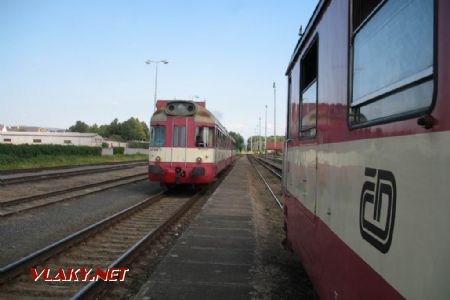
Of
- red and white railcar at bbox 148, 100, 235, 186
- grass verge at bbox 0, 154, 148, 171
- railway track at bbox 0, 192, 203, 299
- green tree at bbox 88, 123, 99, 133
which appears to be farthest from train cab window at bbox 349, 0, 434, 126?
green tree at bbox 88, 123, 99, 133

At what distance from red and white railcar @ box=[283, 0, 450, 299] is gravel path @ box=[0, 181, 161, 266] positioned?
16.8ft

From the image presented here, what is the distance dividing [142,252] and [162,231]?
5.84 feet

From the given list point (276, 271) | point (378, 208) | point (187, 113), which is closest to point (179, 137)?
point (187, 113)

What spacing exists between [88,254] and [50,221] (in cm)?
313

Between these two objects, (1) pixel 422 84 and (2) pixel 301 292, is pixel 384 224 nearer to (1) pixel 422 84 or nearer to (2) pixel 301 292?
(1) pixel 422 84

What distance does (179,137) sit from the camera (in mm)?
15461

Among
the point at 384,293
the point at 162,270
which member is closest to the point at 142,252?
the point at 162,270

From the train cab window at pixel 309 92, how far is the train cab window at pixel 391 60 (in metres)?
1.47

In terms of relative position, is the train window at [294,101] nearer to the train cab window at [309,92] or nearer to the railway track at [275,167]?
the train cab window at [309,92]

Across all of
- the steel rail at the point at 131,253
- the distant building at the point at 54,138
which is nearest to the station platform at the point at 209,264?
the steel rail at the point at 131,253

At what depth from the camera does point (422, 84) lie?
166 centimetres

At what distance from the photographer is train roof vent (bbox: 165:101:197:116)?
51.2 feet

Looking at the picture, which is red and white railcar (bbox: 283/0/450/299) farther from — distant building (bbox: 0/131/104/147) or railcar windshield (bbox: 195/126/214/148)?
distant building (bbox: 0/131/104/147)

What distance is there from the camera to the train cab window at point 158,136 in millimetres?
15578
